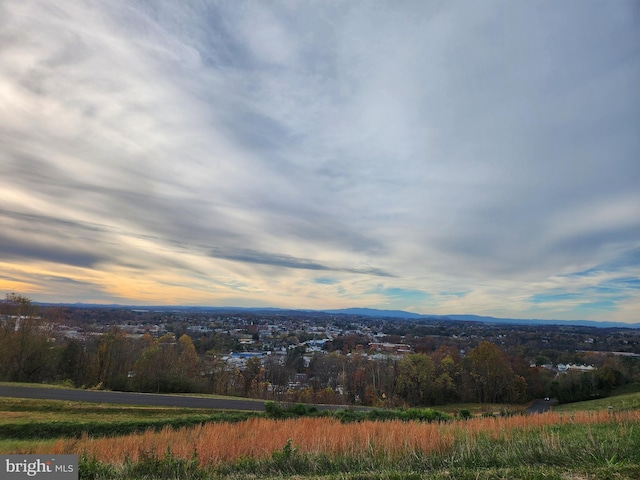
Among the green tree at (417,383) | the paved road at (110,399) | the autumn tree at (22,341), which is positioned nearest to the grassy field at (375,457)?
the paved road at (110,399)

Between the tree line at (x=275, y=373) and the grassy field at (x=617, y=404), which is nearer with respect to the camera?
the grassy field at (x=617, y=404)

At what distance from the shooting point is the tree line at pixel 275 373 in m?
45.8

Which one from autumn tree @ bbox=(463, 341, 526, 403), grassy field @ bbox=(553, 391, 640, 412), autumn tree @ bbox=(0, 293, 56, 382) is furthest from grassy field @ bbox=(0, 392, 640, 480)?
autumn tree @ bbox=(463, 341, 526, 403)

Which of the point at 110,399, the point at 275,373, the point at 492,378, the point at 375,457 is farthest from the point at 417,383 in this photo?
the point at 375,457

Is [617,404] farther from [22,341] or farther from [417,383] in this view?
[22,341]

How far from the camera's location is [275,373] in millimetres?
62719

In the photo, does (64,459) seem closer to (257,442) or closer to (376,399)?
(257,442)

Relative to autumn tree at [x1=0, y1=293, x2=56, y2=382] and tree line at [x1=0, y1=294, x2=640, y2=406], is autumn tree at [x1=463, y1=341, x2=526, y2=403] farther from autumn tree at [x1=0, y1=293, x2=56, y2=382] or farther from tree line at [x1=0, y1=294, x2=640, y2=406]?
autumn tree at [x1=0, y1=293, x2=56, y2=382]

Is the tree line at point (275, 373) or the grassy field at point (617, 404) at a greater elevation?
the grassy field at point (617, 404)

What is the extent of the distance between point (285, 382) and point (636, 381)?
178ft

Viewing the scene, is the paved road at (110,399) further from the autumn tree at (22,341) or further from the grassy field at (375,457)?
the grassy field at (375,457)

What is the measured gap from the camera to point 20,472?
17.8 feet

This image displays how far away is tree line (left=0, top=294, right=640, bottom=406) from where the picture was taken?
150ft

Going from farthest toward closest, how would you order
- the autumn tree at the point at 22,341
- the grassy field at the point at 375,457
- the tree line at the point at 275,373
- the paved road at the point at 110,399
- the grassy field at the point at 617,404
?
1. the tree line at the point at 275,373
2. the autumn tree at the point at 22,341
3. the paved road at the point at 110,399
4. the grassy field at the point at 617,404
5. the grassy field at the point at 375,457
